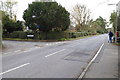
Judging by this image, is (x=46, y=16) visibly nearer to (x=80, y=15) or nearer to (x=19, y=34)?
(x=19, y=34)

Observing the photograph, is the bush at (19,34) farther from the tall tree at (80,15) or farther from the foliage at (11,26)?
the tall tree at (80,15)

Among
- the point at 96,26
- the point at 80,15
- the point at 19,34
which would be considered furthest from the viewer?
the point at 96,26

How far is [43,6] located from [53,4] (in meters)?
2.12

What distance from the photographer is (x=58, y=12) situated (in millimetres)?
29703

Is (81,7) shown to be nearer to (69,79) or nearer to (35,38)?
(35,38)

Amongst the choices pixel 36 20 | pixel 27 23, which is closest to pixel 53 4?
pixel 36 20

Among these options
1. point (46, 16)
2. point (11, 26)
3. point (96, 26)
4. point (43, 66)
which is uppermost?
point (96, 26)

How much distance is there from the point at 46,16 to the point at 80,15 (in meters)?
23.6

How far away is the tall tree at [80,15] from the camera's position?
49719mm

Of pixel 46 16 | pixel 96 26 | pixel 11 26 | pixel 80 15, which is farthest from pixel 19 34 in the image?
pixel 96 26

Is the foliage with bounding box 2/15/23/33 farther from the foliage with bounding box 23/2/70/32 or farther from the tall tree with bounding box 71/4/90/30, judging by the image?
the tall tree with bounding box 71/4/90/30

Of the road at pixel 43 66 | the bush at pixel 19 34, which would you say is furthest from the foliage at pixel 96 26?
the road at pixel 43 66

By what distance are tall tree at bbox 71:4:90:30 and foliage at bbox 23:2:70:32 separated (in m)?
19.4

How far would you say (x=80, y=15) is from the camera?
5009 centimetres
